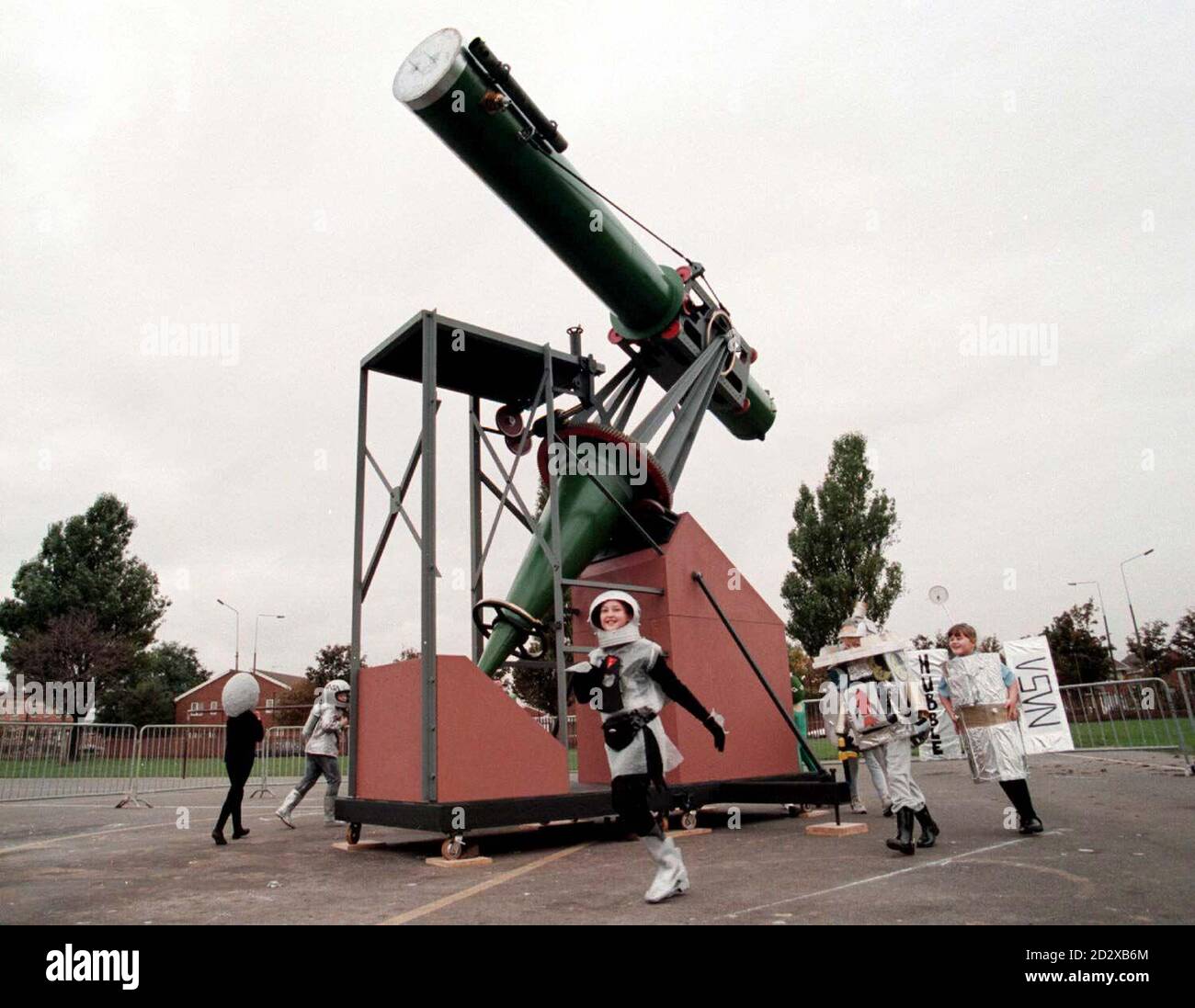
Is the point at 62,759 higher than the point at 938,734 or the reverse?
higher

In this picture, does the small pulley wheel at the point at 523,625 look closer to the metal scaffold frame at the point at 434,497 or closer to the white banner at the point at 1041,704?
the metal scaffold frame at the point at 434,497

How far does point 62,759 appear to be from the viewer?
607 inches

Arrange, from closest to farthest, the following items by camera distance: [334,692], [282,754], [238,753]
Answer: [238,753], [334,692], [282,754]

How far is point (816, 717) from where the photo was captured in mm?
21297

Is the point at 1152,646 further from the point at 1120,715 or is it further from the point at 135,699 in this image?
the point at 135,699

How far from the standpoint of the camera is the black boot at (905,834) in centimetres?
586

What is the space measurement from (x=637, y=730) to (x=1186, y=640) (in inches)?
1684

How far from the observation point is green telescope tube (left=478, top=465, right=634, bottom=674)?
8141mm

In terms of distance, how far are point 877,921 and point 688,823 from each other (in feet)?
14.0

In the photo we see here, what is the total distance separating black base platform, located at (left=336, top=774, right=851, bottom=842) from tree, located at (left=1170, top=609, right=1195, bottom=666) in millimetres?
37846

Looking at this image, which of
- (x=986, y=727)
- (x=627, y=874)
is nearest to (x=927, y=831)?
(x=986, y=727)

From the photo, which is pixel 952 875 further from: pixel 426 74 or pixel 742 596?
pixel 426 74
